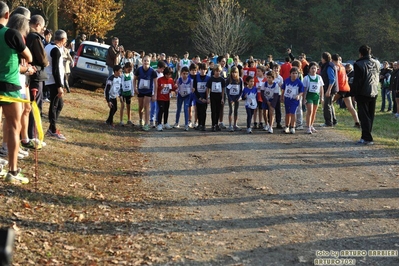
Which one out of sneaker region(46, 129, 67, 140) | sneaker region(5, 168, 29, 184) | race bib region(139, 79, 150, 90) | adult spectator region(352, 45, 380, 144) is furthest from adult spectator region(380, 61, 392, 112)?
sneaker region(5, 168, 29, 184)

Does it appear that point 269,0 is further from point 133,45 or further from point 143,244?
point 143,244

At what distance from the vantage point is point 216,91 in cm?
1683

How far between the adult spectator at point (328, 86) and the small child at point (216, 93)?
9.76 feet

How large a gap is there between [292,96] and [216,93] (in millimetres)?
2053

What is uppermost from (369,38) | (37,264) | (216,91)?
(369,38)

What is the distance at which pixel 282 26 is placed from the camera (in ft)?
226

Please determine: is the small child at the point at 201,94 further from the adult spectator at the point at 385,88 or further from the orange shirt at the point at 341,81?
the adult spectator at the point at 385,88

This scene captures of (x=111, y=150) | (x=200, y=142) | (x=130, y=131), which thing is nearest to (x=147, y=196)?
(x=111, y=150)

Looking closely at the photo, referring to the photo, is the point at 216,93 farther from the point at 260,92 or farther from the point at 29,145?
the point at 29,145

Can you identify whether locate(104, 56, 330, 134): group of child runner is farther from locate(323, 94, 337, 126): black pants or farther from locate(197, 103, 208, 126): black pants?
locate(323, 94, 337, 126): black pants

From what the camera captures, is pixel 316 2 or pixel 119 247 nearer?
pixel 119 247

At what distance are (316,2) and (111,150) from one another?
61232mm

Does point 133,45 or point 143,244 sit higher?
point 133,45

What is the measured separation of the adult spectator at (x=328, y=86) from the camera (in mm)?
17531
